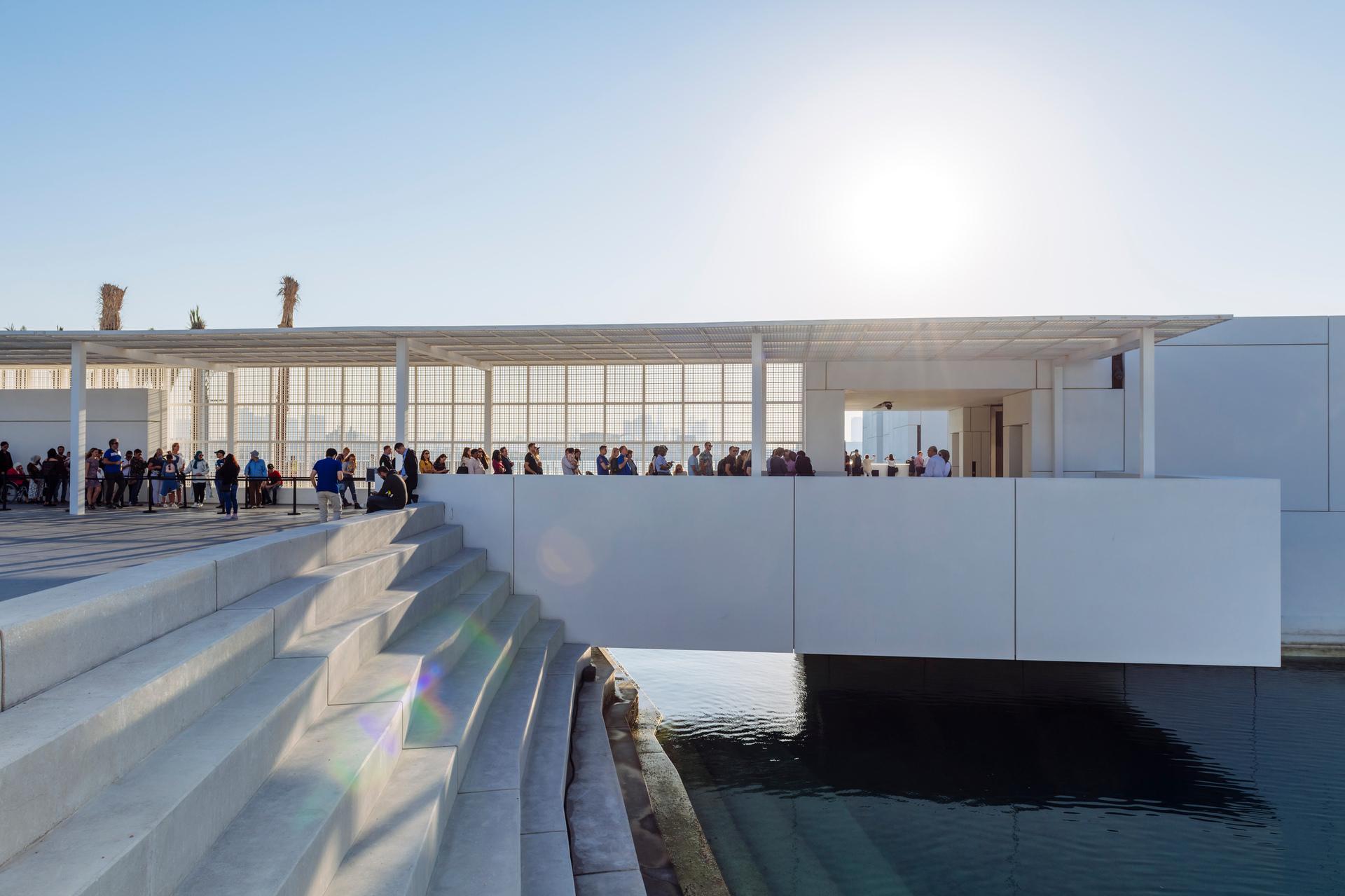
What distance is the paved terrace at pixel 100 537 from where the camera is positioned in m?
7.36

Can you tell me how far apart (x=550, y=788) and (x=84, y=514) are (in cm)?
1365

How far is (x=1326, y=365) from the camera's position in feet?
62.6

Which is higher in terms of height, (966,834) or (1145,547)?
(1145,547)

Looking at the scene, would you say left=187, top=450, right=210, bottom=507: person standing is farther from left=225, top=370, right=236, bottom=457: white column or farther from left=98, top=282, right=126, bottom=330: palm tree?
left=98, top=282, right=126, bottom=330: palm tree

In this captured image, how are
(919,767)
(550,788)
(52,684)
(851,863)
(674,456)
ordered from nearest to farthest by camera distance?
(52,684), (550,788), (851,863), (919,767), (674,456)

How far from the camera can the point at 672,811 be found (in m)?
10.1

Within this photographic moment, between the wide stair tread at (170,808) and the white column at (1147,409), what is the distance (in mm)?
13151

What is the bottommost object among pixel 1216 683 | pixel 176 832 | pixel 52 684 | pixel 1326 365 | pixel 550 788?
pixel 1216 683

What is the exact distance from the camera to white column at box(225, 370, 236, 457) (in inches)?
863

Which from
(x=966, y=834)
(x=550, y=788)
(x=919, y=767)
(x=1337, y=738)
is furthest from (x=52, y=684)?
(x=1337, y=738)

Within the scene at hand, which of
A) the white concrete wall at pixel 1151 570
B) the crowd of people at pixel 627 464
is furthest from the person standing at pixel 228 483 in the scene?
the white concrete wall at pixel 1151 570

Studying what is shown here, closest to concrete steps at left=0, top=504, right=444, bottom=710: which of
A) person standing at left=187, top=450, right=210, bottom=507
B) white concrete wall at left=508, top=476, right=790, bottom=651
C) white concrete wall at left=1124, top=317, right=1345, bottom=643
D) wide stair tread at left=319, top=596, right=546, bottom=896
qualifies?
wide stair tread at left=319, top=596, right=546, bottom=896

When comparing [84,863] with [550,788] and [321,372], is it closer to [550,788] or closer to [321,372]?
[550,788]

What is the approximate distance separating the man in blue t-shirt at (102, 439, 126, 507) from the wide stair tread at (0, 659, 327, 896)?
1595 centimetres
